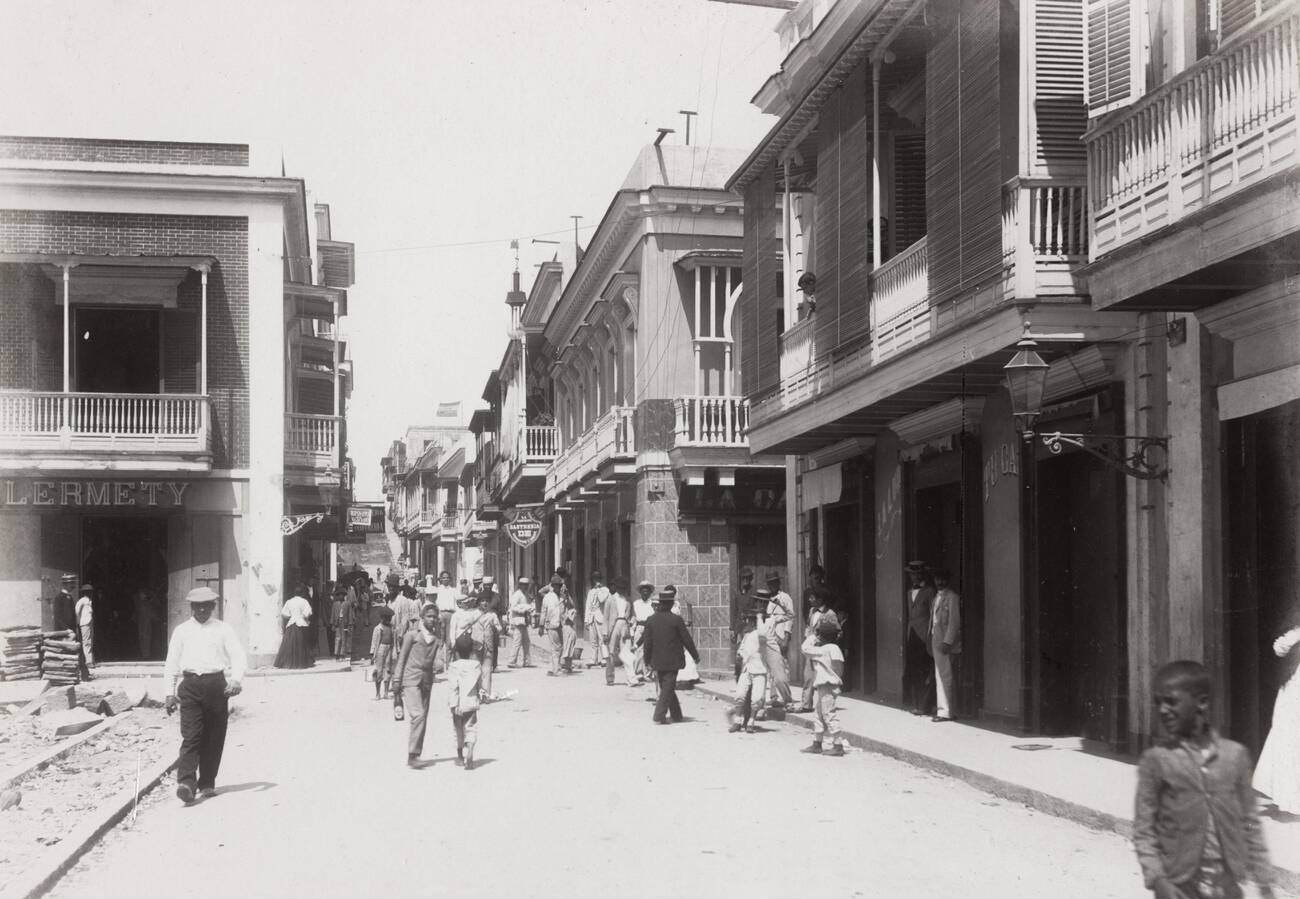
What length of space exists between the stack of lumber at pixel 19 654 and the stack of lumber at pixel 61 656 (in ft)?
0.89

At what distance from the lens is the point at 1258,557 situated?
1069 cm

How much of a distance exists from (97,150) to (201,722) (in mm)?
19780

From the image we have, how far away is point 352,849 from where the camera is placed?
852cm

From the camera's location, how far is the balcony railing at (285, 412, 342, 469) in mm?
29156

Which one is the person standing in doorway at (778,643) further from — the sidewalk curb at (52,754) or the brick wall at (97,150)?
the brick wall at (97,150)

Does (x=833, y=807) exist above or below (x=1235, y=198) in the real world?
below

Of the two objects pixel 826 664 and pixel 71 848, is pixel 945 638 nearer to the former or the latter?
pixel 826 664

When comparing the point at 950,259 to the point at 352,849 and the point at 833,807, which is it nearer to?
the point at 833,807

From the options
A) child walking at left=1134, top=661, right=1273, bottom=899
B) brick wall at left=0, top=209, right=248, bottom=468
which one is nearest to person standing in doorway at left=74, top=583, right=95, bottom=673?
brick wall at left=0, top=209, right=248, bottom=468

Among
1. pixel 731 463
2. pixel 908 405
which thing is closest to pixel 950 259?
pixel 908 405

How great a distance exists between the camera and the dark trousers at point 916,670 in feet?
54.3

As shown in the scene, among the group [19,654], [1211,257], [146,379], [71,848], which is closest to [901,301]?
[1211,257]

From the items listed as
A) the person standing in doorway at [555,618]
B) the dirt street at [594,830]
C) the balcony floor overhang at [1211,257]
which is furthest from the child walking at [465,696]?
the person standing in doorway at [555,618]

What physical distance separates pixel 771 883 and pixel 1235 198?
5.18 meters
